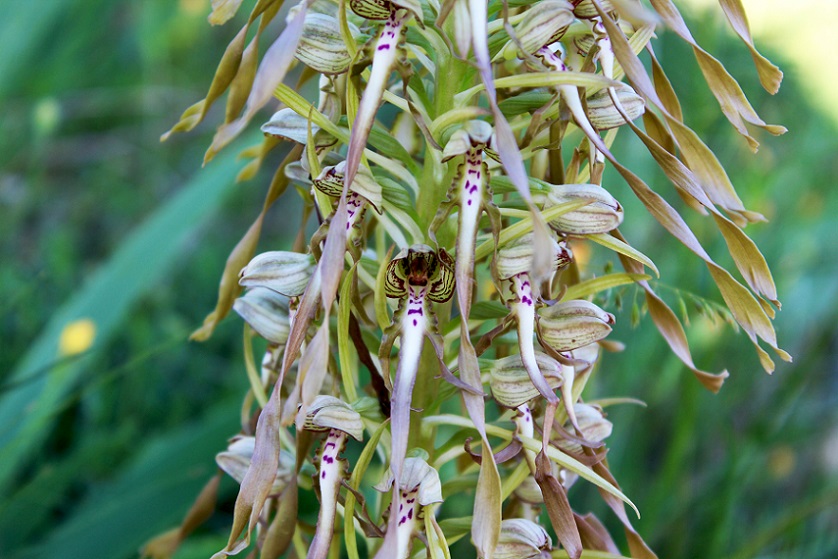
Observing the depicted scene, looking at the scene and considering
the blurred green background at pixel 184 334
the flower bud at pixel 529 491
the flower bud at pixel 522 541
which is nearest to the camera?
the flower bud at pixel 522 541

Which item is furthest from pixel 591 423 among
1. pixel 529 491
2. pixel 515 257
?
pixel 515 257

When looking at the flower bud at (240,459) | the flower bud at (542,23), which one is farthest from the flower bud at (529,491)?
the flower bud at (542,23)

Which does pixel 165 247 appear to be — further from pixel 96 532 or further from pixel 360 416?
pixel 360 416

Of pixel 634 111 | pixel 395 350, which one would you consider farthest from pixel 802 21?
pixel 395 350

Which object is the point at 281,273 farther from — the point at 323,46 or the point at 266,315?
the point at 323,46

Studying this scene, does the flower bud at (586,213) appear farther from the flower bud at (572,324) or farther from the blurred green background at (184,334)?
the blurred green background at (184,334)

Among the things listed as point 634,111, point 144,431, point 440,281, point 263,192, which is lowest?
point 263,192
